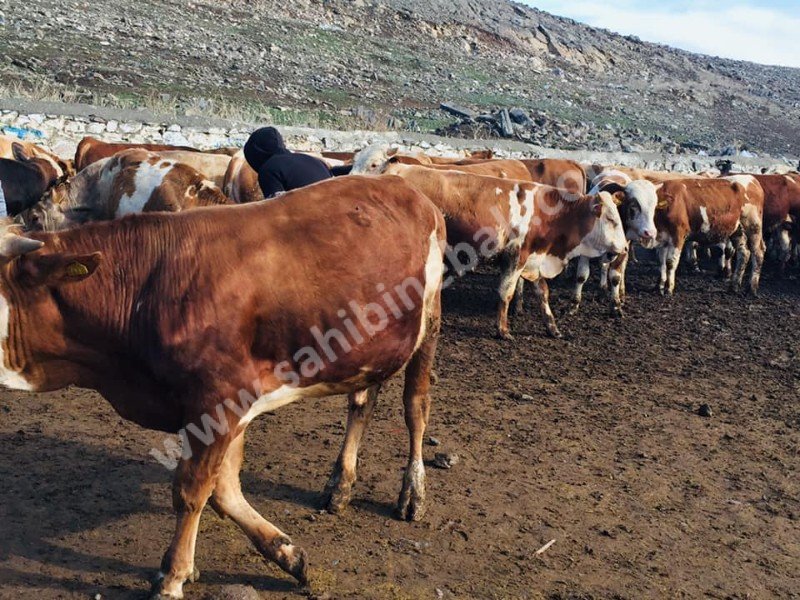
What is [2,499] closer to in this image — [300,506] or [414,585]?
[300,506]

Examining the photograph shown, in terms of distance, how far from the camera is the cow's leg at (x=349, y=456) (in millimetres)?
4945

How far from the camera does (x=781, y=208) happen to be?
48.9 ft

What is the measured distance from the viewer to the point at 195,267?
389cm

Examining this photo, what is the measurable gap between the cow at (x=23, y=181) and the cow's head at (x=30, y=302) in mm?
5785

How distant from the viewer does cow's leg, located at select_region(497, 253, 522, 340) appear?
380 inches

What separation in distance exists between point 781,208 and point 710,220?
2430 mm

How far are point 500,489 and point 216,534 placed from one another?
1731 mm

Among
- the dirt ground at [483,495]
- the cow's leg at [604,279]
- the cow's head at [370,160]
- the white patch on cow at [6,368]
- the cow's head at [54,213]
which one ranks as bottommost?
the dirt ground at [483,495]

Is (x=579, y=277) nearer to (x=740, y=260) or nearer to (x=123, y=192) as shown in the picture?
(x=740, y=260)

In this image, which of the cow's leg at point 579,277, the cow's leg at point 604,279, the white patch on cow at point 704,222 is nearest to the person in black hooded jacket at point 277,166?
the cow's leg at point 579,277

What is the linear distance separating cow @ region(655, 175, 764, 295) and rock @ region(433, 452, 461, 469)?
7.88 meters

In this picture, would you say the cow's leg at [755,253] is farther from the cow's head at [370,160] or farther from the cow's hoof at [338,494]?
the cow's hoof at [338,494]

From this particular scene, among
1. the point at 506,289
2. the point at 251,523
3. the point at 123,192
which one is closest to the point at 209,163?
the point at 123,192

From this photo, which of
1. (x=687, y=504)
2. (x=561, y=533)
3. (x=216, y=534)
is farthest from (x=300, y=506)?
(x=687, y=504)
